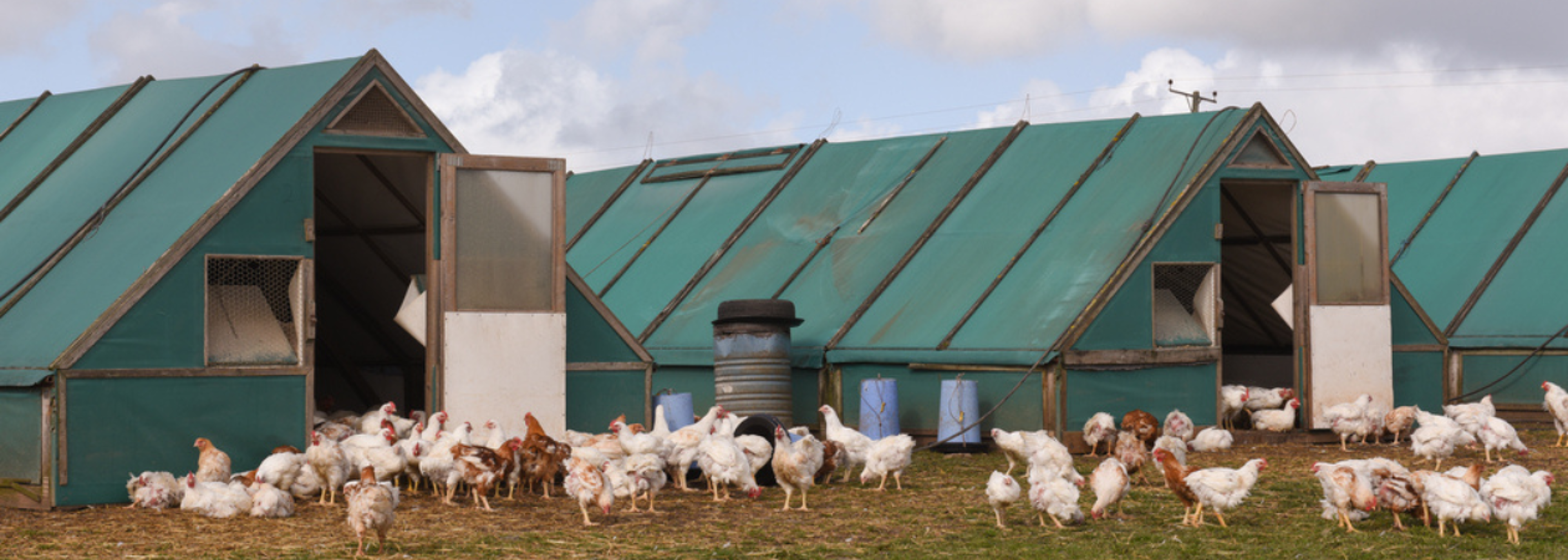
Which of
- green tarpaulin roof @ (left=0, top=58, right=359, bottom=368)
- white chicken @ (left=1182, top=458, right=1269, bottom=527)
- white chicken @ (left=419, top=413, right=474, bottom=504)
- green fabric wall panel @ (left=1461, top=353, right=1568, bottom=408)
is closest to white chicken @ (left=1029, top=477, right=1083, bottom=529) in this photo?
white chicken @ (left=1182, top=458, right=1269, bottom=527)

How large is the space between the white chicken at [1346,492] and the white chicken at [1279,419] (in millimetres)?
7040

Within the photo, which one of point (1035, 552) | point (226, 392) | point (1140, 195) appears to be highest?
point (1140, 195)

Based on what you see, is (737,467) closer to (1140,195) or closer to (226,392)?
(226,392)

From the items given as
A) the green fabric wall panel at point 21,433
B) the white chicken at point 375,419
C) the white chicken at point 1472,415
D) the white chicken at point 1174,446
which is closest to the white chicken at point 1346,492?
the white chicken at point 1174,446

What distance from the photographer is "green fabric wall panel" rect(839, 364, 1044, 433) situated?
17.8 m

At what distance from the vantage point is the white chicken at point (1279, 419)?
744 inches

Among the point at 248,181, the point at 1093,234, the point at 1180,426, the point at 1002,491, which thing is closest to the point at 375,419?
the point at 248,181

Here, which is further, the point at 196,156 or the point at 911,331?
the point at 911,331

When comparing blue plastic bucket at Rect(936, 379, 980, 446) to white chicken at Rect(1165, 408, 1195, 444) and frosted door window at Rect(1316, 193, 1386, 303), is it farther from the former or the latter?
frosted door window at Rect(1316, 193, 1386, 303)

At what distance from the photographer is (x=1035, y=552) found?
1071 cm

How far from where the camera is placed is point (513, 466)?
13.8 m

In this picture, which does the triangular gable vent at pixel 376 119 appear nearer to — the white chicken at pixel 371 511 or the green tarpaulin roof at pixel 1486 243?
the white chicken at pixel 371 511

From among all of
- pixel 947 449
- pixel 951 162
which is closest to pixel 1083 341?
pixel 947 449

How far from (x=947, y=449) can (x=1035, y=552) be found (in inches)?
282
